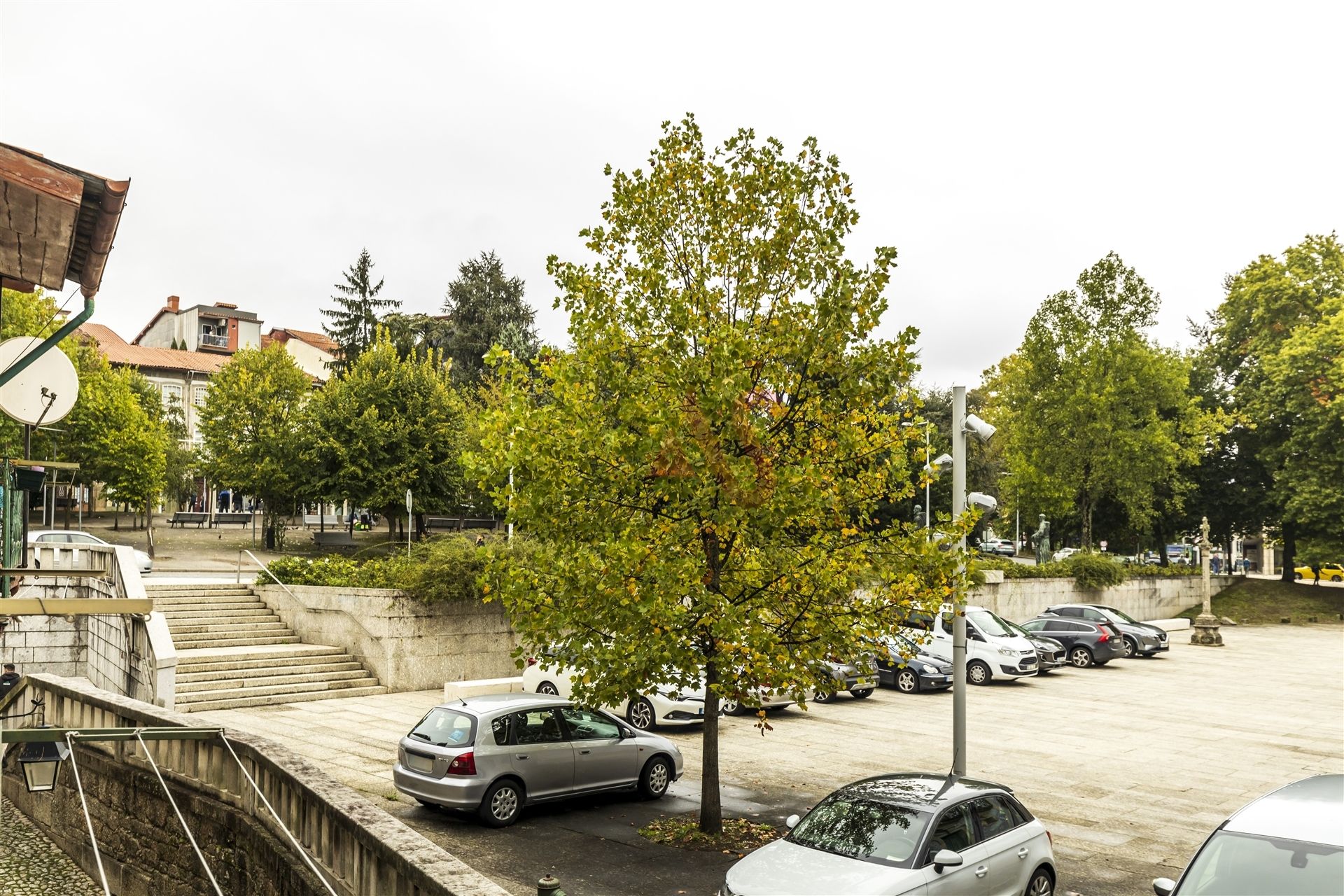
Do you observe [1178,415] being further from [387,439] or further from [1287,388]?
[387,439]

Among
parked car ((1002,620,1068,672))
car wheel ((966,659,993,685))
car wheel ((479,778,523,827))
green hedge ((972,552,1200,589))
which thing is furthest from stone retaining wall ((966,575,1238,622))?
car wheel ((479,778,523,827))

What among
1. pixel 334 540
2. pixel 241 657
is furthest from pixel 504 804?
pixel 334 540

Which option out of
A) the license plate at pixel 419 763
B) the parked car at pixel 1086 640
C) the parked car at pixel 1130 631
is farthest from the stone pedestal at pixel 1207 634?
the license plate at pixel 419 763

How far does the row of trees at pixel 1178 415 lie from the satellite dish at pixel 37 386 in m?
47.4

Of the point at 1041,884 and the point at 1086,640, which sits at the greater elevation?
the point at 1041,884

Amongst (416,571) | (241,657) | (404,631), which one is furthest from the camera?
(416,571)

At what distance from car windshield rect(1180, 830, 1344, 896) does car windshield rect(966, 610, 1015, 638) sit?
2044cm

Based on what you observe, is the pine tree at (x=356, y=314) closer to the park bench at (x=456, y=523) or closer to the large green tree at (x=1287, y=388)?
the park bench at (x=456, y=523)

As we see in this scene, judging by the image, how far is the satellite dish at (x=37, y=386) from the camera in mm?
7668

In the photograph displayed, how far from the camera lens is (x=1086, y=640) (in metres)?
30.7

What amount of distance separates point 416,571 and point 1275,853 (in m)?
18.7

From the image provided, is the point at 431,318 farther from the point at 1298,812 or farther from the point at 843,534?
the point at 1298,812

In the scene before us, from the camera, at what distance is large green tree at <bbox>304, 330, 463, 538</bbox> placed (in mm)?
39562

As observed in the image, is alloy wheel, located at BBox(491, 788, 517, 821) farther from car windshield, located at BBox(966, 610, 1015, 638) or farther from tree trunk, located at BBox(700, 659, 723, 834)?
car windshield, located at BBox(966, 610, 1015, 638)
